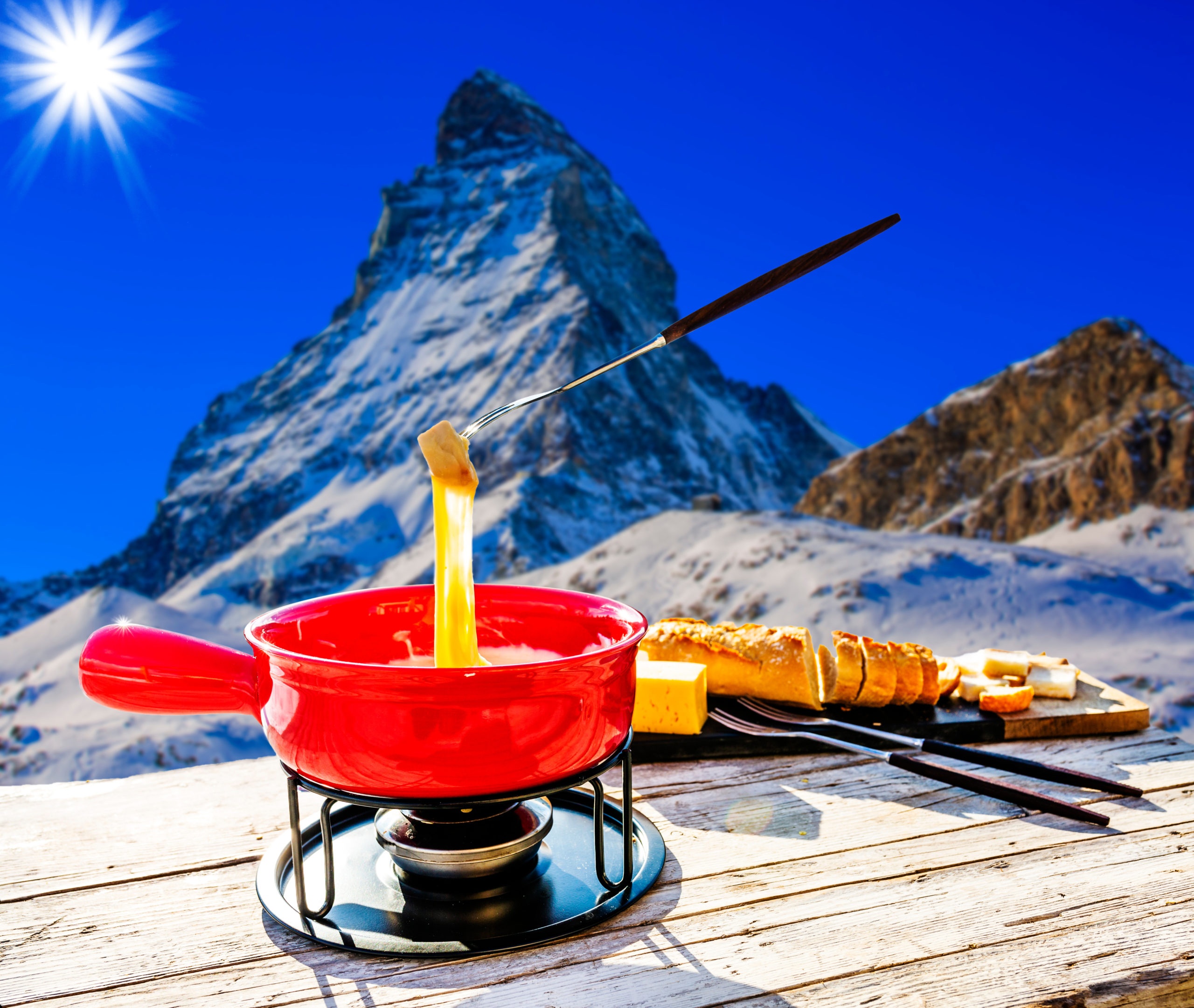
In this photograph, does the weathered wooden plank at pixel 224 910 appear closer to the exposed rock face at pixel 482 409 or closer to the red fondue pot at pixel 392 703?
the red fondue pot at pixel 392 703

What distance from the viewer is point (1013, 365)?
51.4 feet

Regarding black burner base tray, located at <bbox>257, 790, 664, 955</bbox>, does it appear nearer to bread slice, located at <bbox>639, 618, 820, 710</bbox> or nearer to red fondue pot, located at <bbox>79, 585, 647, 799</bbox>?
red fondue pot, located at <bbox>79, 585, 647, 799</bbox>

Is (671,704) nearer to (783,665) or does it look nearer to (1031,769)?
(783,665)

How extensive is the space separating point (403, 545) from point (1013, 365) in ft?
60.3

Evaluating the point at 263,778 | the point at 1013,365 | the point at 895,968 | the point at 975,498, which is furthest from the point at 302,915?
the point at 1013,365

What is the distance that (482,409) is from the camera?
28.2 metres

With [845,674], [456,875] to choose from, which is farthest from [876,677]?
[456,875]

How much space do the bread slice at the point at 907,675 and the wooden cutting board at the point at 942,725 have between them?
32 millimetres

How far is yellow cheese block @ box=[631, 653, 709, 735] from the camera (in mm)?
1578

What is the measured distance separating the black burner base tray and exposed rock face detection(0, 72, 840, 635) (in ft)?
60.9

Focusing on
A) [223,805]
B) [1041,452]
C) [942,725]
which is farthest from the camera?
[1041,452]

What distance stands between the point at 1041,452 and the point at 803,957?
50.5 feet

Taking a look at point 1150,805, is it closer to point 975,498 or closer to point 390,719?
point 390,719

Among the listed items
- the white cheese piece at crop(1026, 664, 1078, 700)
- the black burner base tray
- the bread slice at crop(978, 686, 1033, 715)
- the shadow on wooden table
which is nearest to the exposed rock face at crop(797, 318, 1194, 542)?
the white cheese piece at crop(1026, 664, 1078, 700)
